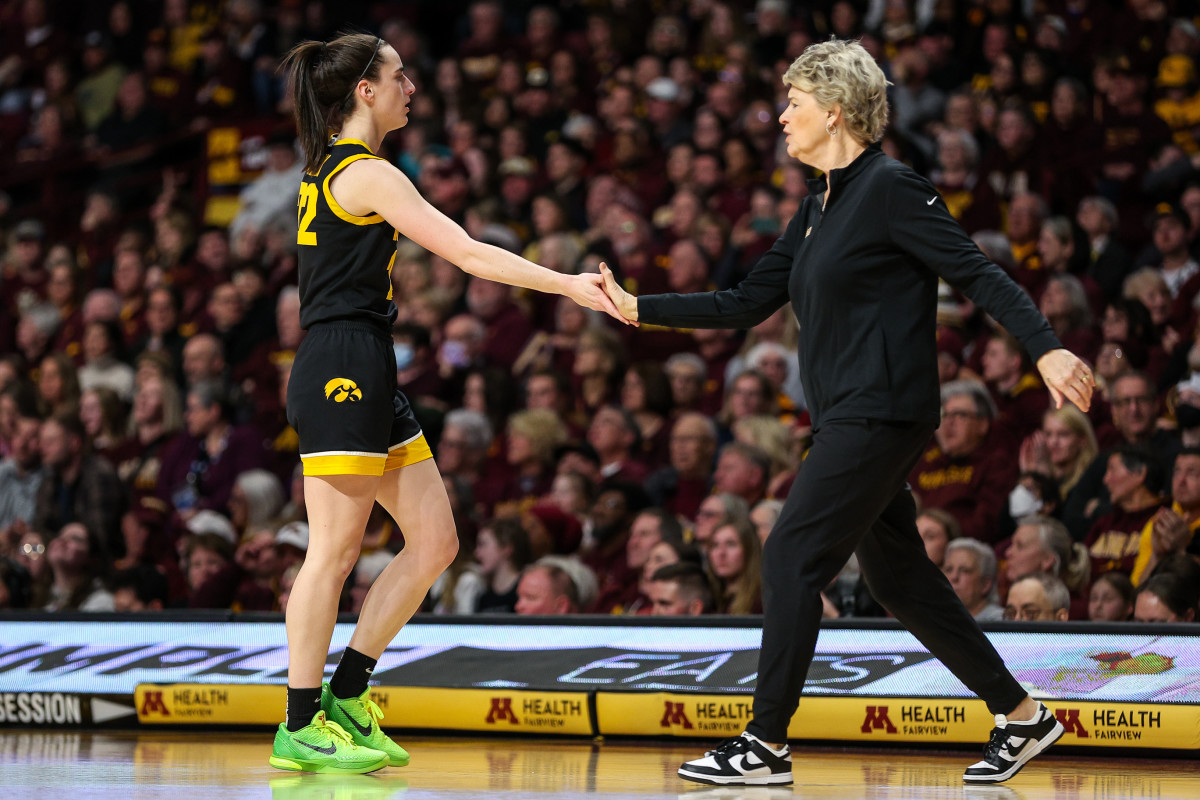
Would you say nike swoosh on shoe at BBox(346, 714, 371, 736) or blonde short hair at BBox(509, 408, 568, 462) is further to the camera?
blonde short hair at BBox(509, 408, 568, 462)

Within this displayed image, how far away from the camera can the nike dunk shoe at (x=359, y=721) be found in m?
4.15

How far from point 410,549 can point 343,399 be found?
51 centimetres

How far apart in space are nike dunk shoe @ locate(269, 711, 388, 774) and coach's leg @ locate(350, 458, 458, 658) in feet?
0.85

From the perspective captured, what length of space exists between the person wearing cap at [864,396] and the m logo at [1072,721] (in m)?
0.65

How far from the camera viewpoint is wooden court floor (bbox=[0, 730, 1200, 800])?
359cm

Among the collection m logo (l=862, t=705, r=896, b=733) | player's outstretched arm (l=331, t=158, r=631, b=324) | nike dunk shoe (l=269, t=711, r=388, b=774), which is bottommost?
m logo (l=862, t=705, r=896, b=733)

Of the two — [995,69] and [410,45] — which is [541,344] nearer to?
[995,69]

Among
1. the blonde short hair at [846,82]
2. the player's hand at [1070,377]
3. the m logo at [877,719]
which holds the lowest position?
the m logo at [877,719]

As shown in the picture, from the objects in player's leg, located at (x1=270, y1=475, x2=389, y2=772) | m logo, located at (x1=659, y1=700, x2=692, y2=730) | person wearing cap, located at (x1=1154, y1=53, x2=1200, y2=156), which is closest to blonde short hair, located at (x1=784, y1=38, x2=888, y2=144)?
player's leg, located at (x1=270, y1=475, x2=389, y2=772)

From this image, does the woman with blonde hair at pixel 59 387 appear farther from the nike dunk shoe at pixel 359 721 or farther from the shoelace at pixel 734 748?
the shoelace at pixel 734 748

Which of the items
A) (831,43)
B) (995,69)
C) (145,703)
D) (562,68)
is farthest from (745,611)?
(562,68)

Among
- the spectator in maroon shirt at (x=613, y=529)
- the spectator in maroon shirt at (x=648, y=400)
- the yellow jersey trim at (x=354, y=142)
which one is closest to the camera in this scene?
the yellow jersey trim at (x=354, y=142)

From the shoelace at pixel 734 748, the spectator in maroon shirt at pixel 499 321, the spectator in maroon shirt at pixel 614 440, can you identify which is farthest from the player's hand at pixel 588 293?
the spectator in maroon shirt at pixel 499 321

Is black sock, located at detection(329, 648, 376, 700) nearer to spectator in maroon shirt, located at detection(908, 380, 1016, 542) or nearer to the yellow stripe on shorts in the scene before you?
the yellow stripe on shorts
